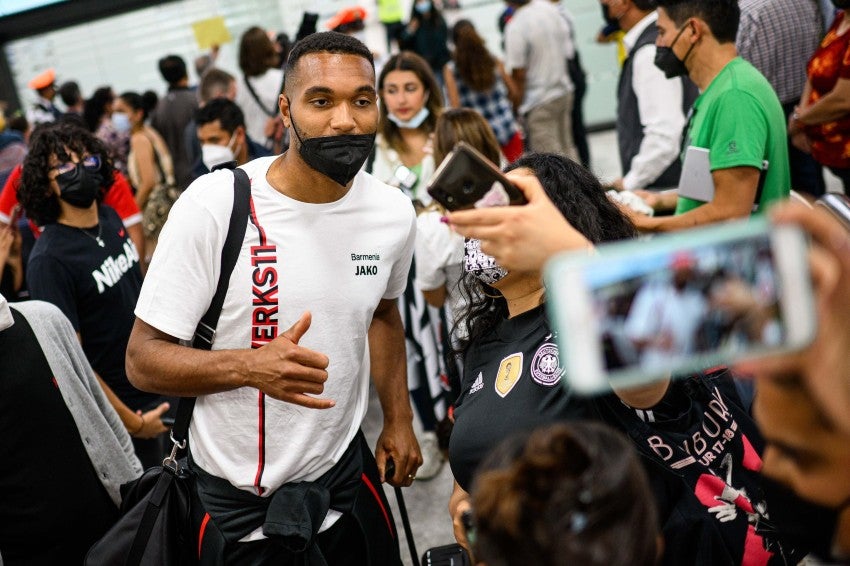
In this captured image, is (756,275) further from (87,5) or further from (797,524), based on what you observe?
(87,5)

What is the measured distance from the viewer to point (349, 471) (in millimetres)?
2035

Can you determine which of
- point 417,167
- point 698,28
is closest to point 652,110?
point 698,28

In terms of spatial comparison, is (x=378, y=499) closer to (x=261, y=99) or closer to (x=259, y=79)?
(x=261, y=99)

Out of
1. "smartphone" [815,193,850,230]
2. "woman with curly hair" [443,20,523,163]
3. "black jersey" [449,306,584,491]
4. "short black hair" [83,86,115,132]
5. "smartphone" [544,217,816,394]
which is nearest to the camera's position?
"smartphone" [544,217,816,394]

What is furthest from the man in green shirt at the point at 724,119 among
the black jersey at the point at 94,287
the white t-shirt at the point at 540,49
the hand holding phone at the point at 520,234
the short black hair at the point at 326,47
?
the white t-shirt at the point at 540,49

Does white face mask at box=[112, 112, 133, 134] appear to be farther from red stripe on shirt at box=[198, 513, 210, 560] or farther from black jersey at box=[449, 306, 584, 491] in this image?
black jersey at box=[449, 306, 584, 491]

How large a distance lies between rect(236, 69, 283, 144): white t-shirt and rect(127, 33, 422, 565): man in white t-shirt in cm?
403

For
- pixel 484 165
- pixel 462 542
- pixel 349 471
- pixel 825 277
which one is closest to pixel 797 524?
pixel 825 277

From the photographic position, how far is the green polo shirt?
267 centimetres

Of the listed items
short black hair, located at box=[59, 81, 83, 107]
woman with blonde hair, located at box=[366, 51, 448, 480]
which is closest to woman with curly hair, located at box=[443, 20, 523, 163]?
woman with blonde hair, located at box=[366, 51, 448, 480]

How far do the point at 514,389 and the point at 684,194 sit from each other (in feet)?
5.07

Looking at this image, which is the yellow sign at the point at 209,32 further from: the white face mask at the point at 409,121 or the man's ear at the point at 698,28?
the man's ear at the point at 698,28

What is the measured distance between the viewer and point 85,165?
9.82 ft

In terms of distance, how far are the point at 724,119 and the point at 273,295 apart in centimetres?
175
